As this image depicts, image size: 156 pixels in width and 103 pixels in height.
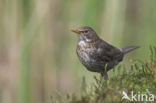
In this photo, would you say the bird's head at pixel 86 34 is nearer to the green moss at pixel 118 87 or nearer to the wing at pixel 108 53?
the wing at pixel 108 53

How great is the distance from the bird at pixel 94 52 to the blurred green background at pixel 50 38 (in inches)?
5.0

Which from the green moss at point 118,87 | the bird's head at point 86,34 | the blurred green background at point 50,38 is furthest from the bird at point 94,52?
the green moss at point 118,87

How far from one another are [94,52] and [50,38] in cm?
147

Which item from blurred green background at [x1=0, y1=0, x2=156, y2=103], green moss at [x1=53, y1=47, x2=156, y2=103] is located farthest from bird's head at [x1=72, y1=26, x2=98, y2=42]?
green moss at [x1=53, y1=47, x2=156, y2=103]

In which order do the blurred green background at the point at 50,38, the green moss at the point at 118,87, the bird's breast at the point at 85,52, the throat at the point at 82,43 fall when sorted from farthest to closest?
the blurred green background at the point at 50,38 → the throat at the point at 82,43 → the bird's breast at the point at 85,52 → the green moss at the point at 118,87

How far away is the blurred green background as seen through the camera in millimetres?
4246

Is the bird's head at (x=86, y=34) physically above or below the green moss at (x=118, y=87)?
above

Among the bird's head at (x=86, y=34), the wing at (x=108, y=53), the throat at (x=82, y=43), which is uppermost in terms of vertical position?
the bird's head at (x=86, y=34)

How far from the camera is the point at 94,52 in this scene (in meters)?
4.11

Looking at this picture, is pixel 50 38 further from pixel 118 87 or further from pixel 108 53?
pixel 118 87

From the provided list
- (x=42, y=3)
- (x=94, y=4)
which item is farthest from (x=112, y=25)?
(x=42, y=3)

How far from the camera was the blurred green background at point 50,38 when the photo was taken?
13.9 ft

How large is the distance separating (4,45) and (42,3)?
0.84 meters

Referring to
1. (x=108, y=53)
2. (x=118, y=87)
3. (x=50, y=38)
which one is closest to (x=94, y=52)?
(x=108, y=53)
